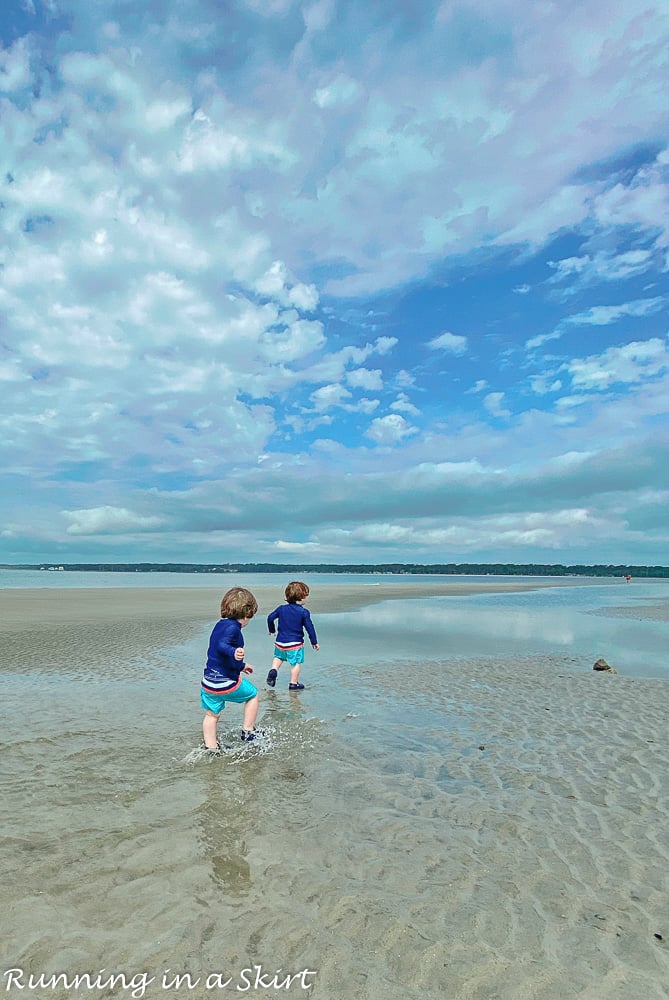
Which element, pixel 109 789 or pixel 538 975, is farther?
pixel 109 789

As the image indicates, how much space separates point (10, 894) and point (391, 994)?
2.95 metres

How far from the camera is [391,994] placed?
3510mm

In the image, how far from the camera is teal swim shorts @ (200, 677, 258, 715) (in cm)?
782

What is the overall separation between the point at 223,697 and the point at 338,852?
3.10 meters

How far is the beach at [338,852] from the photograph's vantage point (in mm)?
3699

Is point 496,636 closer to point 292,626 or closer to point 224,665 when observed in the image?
point 292,626

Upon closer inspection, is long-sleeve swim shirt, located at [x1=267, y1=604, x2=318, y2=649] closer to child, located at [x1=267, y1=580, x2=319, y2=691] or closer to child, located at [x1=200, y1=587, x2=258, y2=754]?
child, located at [x1=267, y1=580, x2=319, y2=691]

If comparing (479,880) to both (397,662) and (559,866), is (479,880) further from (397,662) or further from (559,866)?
(397,662)

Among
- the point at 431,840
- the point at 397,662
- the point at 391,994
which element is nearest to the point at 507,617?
the point at 397,662

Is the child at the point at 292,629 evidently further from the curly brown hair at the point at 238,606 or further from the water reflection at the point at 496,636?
the water reflection at the point at 496,636

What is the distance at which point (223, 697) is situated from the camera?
786 cm

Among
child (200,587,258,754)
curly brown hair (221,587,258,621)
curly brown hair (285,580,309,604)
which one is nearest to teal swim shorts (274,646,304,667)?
curly brown hair (285,580,309,604)

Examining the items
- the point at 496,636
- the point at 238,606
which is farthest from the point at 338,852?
the point at 496,636

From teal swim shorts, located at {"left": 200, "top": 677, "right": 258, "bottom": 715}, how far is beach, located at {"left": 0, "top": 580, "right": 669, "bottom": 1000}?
27.0 inches
